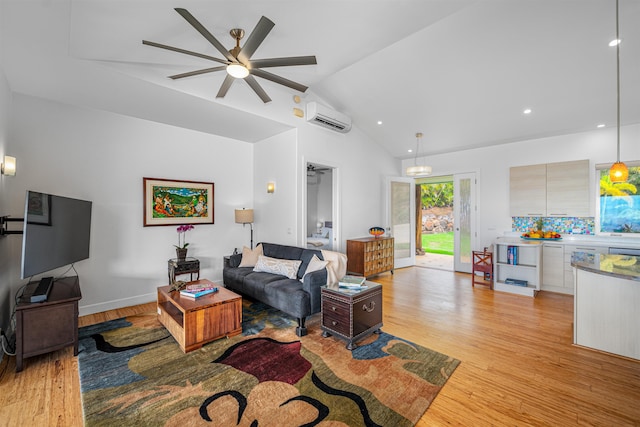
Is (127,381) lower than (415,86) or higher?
lower

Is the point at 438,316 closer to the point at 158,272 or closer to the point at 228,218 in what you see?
the point at 228,218

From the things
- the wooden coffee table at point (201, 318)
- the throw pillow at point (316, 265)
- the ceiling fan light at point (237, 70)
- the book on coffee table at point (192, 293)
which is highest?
the ceiling fan light at point (237, 70)

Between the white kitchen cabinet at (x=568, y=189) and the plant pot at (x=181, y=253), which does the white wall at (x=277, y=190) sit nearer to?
the plant pot at (x=181, y=253)

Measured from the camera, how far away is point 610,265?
8.66 feet

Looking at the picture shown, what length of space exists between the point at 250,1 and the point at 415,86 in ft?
9.51

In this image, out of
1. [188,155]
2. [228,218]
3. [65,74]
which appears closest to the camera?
[65,74]

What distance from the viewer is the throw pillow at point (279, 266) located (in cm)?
380

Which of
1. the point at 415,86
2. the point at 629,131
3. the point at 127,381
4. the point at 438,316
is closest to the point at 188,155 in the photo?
the point at 127,381

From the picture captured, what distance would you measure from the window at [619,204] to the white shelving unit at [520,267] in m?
1.12

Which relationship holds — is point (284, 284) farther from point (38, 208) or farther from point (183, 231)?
point (38, 208)

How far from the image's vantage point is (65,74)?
2.85m

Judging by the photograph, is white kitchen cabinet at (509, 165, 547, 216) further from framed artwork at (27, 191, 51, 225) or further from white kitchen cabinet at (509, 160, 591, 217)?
framed artwork at (27, 191, 51, 225)

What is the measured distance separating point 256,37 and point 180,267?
136 inches

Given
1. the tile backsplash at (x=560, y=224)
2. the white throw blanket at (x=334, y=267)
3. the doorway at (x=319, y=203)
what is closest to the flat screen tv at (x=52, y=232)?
the white throw blanket at (x=334, y=267)
